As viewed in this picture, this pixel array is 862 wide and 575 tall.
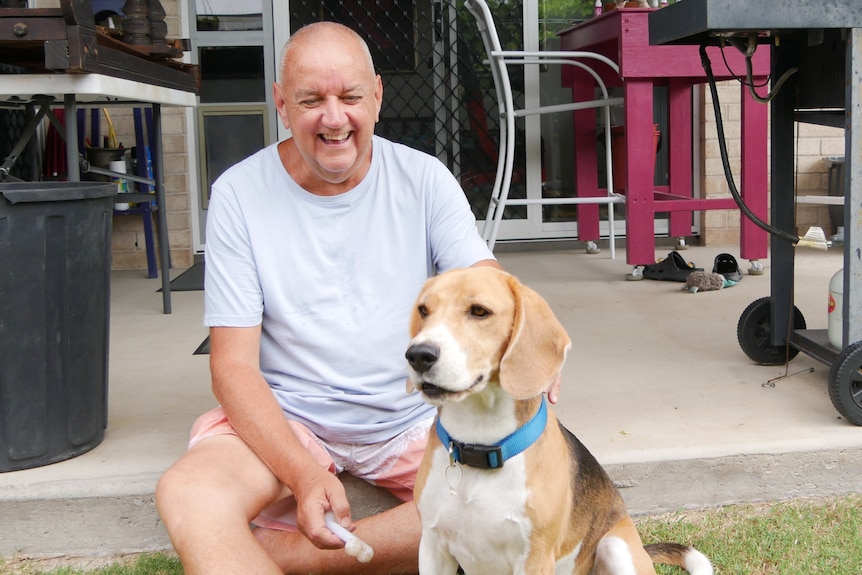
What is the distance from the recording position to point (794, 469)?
113 inches

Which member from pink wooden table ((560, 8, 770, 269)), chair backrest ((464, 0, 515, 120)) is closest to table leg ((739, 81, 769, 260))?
pink wooden table ((560, 8, 770, 269))

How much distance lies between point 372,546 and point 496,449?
60 cm

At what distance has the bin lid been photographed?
8.57 feet

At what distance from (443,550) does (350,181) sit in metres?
1.00

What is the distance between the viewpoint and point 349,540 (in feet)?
7.02

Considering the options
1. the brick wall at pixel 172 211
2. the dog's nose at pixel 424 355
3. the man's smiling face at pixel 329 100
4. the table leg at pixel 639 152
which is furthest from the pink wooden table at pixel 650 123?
the dog's nose at pixel 424 355

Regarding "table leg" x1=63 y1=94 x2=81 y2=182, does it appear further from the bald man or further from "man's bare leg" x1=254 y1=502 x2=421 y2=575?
"man's bare leg" x1=254 y1=502 x2=421 y2=575

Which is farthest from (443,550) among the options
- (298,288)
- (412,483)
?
(298,288)

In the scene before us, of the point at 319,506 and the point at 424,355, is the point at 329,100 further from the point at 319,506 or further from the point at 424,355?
the point at 319,506

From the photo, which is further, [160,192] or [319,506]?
[160,192]

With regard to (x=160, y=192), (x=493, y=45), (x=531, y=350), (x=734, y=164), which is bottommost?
(x=531, y=350)

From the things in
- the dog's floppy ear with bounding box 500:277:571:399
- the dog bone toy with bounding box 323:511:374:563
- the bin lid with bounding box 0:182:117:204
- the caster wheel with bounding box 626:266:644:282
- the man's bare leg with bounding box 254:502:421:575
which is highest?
the bin lid with bounding box 0:182:117:204

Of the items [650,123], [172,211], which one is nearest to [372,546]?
[650,123]

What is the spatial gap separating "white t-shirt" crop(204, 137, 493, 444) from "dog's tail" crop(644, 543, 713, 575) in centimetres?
69
